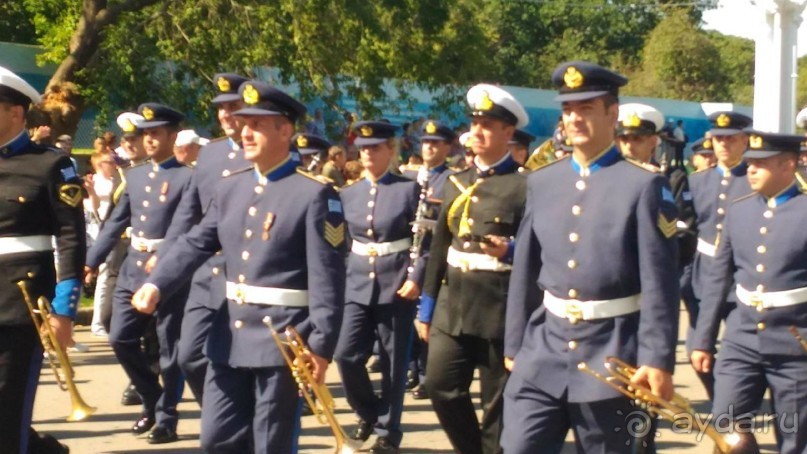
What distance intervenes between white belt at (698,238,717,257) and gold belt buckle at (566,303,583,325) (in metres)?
5.68

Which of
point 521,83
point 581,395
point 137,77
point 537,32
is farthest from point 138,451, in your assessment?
point 537,32

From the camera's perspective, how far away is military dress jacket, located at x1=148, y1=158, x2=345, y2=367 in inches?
241

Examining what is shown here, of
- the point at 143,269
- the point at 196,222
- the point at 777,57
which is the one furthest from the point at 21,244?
the point at 777,57

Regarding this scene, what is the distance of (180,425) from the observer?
9906mm

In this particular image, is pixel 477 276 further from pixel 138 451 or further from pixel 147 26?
pixel 147 26

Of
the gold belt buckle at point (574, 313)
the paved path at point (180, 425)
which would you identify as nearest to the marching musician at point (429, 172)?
the paved path at point (180, 425)

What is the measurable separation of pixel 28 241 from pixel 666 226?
8.88 feet

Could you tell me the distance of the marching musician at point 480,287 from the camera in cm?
738

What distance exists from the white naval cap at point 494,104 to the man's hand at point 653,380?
220cm

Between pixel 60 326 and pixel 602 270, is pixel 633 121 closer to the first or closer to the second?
pixel 602 270

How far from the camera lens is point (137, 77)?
744 inches

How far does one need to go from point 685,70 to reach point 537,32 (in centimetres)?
833

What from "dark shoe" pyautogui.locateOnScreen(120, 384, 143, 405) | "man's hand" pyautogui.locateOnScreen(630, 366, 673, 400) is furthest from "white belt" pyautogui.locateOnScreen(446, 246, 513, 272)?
Result: "dark shoe" pyautogui.locateOnScreen(120, 384, 143, 405)

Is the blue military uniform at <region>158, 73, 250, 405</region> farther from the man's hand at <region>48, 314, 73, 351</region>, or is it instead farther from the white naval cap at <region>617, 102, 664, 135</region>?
the white naval cap at <region>617, 102, 664, 135</region>
